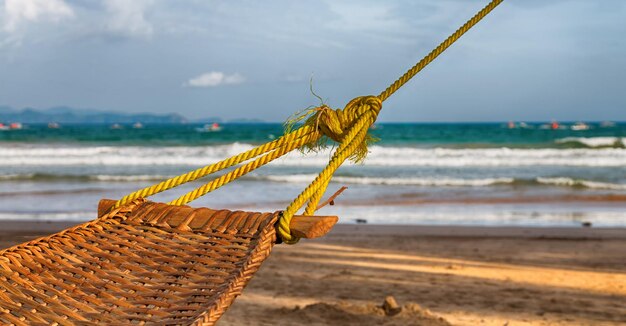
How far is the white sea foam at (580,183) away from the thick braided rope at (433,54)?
36.4ft

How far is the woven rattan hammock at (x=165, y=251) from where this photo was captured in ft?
5.82

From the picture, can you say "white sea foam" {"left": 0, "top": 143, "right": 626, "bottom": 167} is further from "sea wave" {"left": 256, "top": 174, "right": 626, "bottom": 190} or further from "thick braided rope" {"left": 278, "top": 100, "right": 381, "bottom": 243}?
"thick braided rope" {"left": 278, "top": 100, "right": 381, "bottom": 243}

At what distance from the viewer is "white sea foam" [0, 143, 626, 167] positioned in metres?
17.5

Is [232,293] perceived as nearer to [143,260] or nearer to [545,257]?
[143,260]

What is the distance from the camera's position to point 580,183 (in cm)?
1295

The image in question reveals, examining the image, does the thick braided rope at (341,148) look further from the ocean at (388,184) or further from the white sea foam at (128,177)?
the white sea foam at (128,177)

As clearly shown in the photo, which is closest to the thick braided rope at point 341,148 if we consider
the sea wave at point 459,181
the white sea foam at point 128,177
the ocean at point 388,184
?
the ocean at point 388,184

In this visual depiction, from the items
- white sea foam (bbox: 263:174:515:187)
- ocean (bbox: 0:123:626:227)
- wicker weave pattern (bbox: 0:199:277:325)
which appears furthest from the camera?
white sea foam (bbox: 263:174:515:187)

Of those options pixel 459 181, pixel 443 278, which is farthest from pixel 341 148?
pixel 459 181

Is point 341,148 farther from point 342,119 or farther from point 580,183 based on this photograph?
point 580,183

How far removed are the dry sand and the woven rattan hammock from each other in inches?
61.2

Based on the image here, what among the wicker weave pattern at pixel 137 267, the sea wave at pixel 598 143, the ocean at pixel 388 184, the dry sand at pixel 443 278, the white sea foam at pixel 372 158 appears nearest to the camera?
the wicker weave pattern at pixel 137 267

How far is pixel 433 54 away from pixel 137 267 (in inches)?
41.9

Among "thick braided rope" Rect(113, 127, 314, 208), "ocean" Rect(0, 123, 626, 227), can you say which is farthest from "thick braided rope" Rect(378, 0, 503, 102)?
"ocean" Rect(0, 123, 626, 227)
